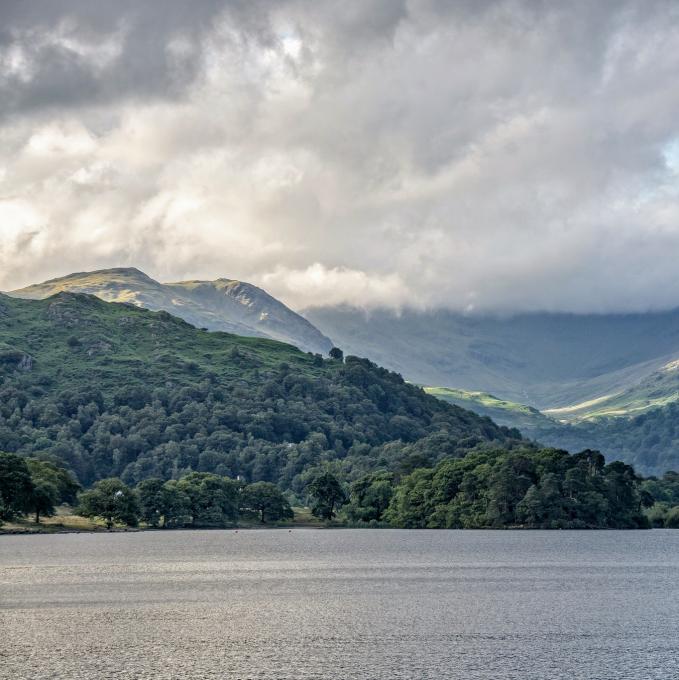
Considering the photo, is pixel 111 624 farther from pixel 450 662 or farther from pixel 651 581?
pixel 651 581

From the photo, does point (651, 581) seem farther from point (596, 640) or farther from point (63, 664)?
point (63, 664)

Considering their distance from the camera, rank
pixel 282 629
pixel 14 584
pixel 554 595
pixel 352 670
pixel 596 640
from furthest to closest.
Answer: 1. pixel 14 584
2. pixel 554 595
3. pixel 282 629
4. pixel 596 640
5. pixel 352 670

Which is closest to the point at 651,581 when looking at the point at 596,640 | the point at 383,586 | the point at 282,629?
the point at 383,586

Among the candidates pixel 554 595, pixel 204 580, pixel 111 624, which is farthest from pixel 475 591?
pixel 111 624

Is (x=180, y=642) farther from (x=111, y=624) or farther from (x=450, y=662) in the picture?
(x=450, y=662)

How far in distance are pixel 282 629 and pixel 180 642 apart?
14833 mm

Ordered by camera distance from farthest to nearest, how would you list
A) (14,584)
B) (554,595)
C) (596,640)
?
(14,584), (554,595), (596,640)

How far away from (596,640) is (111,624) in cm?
6162

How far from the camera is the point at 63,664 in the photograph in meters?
112

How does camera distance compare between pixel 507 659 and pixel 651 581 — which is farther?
pixel 651 581

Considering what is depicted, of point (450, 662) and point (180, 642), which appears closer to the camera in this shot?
point (450, 662)

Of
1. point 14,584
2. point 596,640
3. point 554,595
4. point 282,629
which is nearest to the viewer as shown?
point 596,640

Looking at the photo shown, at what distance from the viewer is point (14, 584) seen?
188m

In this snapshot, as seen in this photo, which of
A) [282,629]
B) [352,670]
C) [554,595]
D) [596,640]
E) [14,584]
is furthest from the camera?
[14,584]
